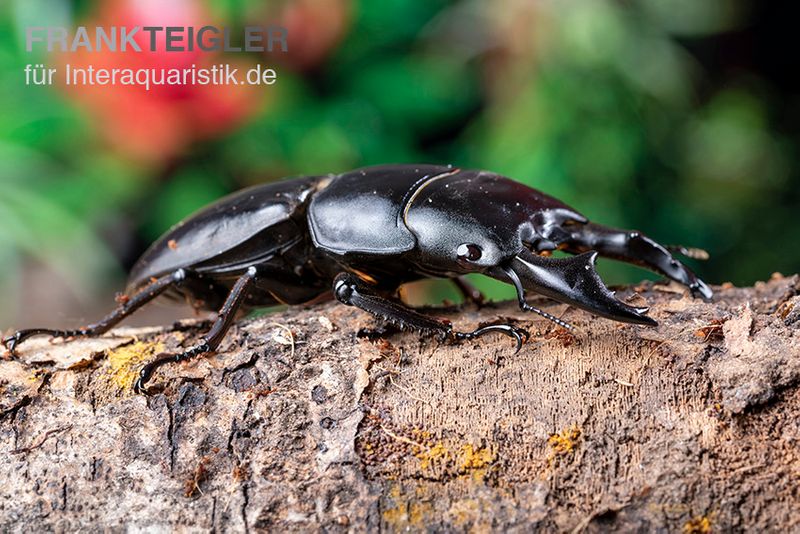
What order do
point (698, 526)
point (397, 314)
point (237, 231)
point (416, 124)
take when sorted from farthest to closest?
point (416, 124), point (237, 231), point (397, 314), point (698, 526)

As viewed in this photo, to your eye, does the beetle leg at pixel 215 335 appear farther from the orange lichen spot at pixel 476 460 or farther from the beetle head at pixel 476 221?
the orange lichen spot at pixel 476 460

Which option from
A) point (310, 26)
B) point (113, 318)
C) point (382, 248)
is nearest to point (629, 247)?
point (382, 248)

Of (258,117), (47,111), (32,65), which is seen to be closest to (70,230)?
(47,111)

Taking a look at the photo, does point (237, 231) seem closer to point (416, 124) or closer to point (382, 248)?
point (382, 248)

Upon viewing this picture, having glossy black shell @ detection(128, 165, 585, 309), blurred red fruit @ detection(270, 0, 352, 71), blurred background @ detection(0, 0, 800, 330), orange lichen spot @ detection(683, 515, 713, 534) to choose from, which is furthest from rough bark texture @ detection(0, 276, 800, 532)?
blurred red fruit @ detection(270, 0, 352, 71)

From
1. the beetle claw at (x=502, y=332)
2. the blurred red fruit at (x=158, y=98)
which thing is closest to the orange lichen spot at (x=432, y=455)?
the beetle claw at (x=502, y=332)

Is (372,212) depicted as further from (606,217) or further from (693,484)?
(606,217)
